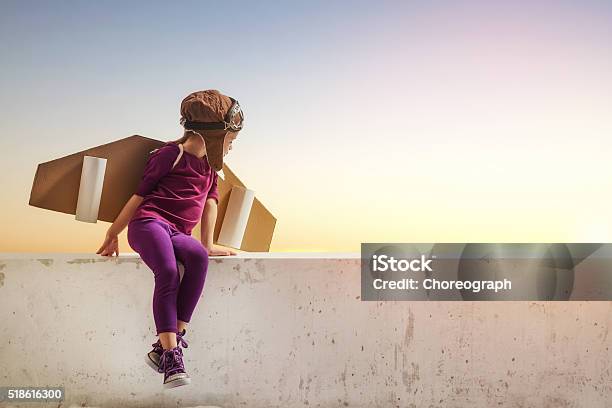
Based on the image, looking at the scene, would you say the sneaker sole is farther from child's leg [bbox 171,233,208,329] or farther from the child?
child's leg [bbox 171,233,208,329]

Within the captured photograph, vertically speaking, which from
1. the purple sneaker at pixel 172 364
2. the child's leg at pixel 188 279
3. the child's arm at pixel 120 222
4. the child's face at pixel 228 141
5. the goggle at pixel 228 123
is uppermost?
the goggle at pixel 228 123

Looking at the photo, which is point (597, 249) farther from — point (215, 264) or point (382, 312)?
point (215, 264)

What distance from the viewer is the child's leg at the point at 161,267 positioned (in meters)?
2.67

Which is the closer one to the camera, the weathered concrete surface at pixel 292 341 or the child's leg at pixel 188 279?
the child's leg at pixel 188 279

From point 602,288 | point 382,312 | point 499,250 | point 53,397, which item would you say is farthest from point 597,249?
point 53,397

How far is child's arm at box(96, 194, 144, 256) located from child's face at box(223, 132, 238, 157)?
0.37m

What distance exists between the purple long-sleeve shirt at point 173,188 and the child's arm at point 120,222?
0.06ft

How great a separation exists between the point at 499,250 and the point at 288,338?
96 centimetres

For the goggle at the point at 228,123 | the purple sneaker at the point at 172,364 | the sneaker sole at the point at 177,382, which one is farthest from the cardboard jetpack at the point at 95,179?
the sneaker sole at the point at 177,382

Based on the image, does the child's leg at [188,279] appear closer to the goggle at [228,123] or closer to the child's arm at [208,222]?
the child's arm at [208,222]

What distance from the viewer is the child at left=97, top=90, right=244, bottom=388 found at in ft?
8.84

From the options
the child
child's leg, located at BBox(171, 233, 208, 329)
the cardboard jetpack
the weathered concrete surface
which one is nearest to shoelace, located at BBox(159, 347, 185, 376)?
the child

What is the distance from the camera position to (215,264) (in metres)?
3.15

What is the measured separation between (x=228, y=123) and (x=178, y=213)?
0.39m
